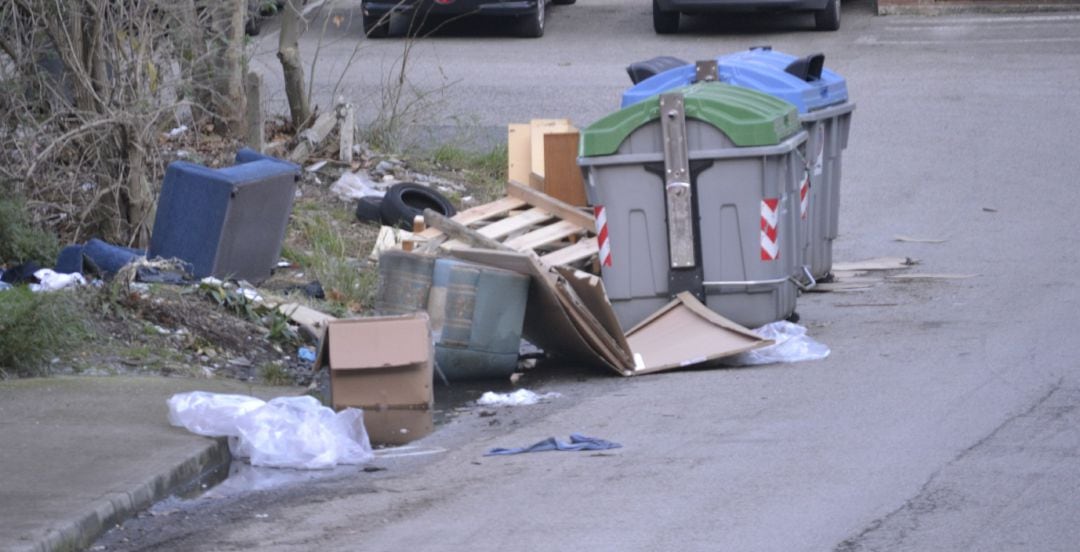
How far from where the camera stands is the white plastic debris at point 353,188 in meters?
12.7

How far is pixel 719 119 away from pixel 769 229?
0.73 meters

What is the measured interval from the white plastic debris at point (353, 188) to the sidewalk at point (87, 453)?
15.2ft

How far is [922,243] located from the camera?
12.4m

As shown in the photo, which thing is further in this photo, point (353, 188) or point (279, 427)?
point (353, 188)

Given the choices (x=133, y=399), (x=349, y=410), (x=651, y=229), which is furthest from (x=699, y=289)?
(x=133, y=399)

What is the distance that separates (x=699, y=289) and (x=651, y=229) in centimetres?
47

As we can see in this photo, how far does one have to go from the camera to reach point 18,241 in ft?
32.2

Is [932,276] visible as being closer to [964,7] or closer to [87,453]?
[87,453]

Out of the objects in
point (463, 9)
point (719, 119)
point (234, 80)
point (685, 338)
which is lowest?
point (685, 338)

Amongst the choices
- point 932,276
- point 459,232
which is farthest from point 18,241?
point 932,276

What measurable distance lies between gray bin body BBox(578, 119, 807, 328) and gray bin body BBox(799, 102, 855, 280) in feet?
3.51

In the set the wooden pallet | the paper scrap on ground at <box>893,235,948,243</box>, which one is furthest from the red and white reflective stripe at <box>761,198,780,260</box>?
the paper scrap on ground at <box>893,235,948,243</box>

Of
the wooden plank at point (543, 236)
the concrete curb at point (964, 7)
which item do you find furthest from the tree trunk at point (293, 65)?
the concrete curb at point (964, 7)

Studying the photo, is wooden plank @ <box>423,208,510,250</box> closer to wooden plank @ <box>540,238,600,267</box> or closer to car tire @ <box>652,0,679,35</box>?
wooden plank @ <box>540,238,600,267</box>
